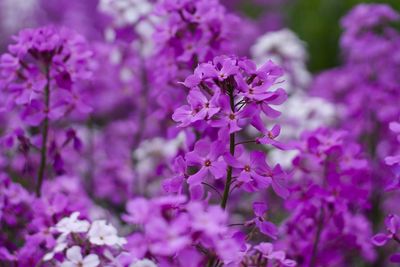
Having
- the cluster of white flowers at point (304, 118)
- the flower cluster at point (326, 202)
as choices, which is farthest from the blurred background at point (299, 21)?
the flower cluster at point (326, 202)

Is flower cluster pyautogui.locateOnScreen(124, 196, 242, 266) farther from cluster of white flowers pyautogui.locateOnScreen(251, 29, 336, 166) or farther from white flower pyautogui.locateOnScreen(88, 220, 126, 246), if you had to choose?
cluster of white flowers pyautogui.locateOnScreen(251, 29, 336, 166)

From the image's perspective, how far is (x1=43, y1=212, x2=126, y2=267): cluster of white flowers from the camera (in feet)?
6.84

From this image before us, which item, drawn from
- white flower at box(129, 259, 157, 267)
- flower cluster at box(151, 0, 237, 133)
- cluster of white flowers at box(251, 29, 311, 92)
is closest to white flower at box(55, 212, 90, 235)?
white flower at box(129, 259, 157, 267)

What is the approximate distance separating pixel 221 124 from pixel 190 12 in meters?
0.99

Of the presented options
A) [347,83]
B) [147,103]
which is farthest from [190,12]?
[347,83]

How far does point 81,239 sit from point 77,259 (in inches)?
5.0

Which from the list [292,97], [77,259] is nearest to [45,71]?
[77,259]

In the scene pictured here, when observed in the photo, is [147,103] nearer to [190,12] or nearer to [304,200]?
[190,12]

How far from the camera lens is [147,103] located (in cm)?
388

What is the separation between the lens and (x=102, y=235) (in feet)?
7.09

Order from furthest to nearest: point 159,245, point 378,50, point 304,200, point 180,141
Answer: point 378,50 → point 180,141 → point 304,200 → point 159,245

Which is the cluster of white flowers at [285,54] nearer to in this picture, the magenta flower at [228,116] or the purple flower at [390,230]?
the purple flower at [390,230]

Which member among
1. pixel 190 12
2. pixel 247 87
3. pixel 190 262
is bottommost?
pixel 190 262

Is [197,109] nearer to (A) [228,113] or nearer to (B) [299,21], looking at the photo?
(A) [228,113]
